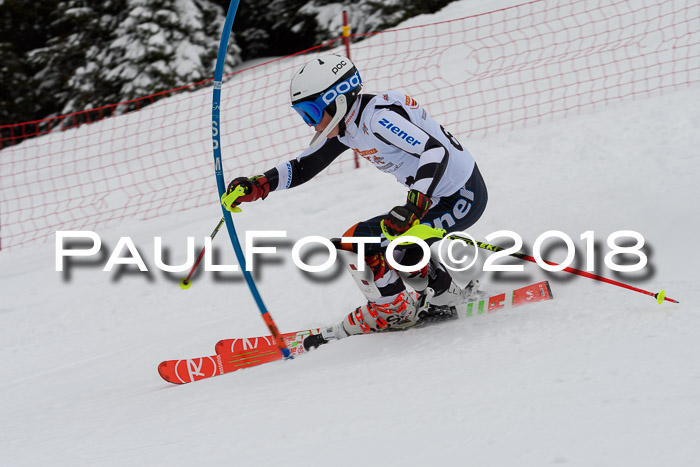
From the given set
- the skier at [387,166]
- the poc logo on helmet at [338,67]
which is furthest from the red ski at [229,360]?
the poc logo on helmet at [338,67]

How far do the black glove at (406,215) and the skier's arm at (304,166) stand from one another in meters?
0.81

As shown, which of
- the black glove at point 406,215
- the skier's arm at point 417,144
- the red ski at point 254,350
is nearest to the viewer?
the black glove at point 406,215

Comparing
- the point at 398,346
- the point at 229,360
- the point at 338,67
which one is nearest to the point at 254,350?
the point at 229,360

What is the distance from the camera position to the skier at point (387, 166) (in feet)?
10.5

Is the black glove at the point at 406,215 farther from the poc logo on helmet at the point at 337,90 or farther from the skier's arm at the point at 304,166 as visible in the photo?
the skier's arm at the point at 304,166

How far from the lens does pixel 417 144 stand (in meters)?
3.21

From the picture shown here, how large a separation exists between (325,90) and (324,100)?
0.05 m

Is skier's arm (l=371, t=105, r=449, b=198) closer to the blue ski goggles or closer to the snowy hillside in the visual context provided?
the blue ski goggles

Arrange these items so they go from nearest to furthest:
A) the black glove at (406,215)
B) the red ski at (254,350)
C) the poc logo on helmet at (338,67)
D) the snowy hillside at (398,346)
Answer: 1. the snowy hillside at (398,346)
2. the black glove at (406,215)
3. the poc logo on helmet at (338,67)
4. the red ski at (254,350)

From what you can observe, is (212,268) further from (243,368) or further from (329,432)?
(329,432)

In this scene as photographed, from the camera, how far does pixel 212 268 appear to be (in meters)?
5.44

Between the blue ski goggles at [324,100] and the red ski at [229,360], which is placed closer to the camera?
the blue ski goggles at [324,100]

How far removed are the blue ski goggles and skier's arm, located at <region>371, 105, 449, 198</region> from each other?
0.20 meters

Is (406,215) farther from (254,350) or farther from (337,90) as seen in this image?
(254,350)
